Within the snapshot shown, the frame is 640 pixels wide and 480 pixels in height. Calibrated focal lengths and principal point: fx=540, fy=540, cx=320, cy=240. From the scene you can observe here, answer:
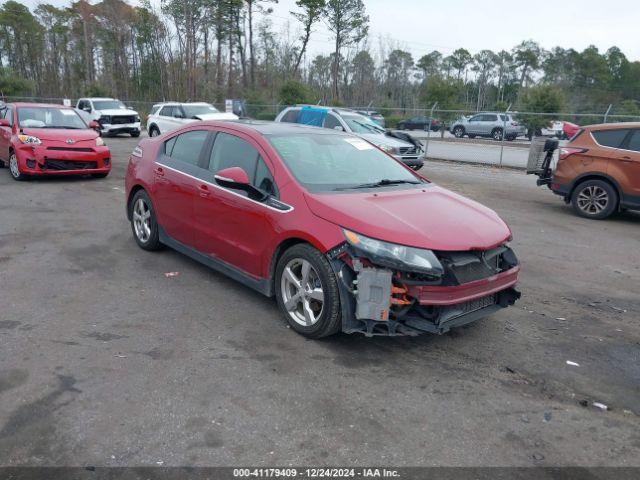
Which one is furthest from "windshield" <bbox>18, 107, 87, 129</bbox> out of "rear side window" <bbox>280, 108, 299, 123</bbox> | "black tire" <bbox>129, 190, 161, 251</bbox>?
"black tire" <bbox>129, 190, 161, 251</bbox>

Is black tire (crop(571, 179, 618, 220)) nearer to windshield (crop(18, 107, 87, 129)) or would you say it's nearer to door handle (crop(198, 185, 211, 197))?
door handle (crop(198, 185, 211, 197))

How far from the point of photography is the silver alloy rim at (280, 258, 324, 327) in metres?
4.20

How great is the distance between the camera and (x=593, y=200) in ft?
31.9

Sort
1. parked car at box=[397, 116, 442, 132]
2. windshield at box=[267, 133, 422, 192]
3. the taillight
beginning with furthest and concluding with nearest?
parked car at box=[397, 116, 442, 132] < the taillight < windshield at box=[267, 133, 422, 192]

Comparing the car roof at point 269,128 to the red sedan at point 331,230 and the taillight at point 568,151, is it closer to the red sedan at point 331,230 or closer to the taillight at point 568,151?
the red sedan at point 331,230

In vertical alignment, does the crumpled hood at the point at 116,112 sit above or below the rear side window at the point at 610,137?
below

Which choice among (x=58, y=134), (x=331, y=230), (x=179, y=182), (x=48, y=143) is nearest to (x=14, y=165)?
(x=48, y=143)

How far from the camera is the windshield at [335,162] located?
4.75 meters

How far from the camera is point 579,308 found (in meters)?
5.27

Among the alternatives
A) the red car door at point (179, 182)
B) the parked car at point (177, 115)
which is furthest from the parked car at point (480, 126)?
the red car door at point (179, 182)

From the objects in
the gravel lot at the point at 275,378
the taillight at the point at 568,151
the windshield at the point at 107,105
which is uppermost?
the windshield at the point at 107,105

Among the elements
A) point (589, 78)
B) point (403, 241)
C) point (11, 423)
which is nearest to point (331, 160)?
point (403, 241)

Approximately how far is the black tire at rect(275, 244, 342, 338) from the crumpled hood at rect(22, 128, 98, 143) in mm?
8746

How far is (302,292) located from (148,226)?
9.68 feet
